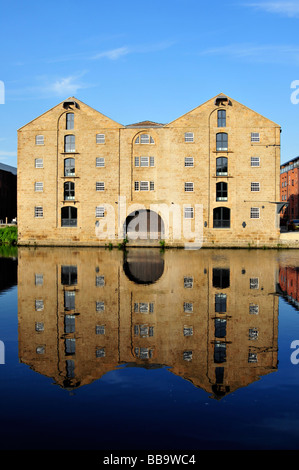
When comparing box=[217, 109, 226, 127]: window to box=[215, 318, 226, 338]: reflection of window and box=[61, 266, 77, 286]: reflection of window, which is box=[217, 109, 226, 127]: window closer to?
box=[61, 266, 77, 286]: reflection of window

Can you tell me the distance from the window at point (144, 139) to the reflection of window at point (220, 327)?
A: 32.1m

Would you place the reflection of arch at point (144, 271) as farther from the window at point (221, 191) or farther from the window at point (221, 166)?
the window at point (221, 166)

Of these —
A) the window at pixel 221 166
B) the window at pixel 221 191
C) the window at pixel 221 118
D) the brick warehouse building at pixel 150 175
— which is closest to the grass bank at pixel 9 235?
the brick warehouse building at pixel 150 175

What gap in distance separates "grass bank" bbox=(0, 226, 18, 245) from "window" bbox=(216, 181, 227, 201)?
22.4m

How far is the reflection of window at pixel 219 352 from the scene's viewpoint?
7.77 meters

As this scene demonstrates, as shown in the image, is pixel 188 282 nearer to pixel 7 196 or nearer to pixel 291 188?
pixel 7 196

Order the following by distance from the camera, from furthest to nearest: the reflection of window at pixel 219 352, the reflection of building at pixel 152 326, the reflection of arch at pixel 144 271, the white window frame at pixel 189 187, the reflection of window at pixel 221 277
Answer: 1. the white window frame at pixel 189 187
2. the reflection of arch at pixel 144 271
3. the reflection of window at pixel 221 277
4. the reflection of window at pixel 219 352
5. the reflection of building at pixel 152 326

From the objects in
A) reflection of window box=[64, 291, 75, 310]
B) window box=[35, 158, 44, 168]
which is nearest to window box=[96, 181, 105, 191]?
window box=[35, 158, 44, 168]

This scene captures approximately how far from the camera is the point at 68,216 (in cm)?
4184

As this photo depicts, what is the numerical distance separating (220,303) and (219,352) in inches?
188

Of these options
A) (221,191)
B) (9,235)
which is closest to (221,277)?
(221,191)

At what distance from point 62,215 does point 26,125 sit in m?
9.88

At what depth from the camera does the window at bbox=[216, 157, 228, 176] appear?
40.1 meters

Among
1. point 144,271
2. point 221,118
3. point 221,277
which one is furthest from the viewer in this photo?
point 221,118
